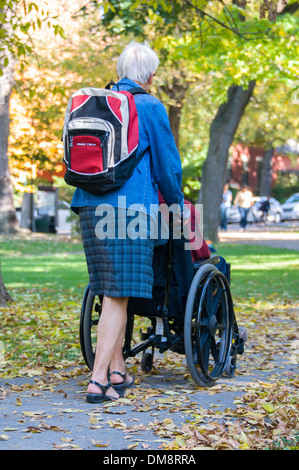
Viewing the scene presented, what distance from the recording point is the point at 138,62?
4836 millimetres

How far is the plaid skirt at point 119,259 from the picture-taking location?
181 inches

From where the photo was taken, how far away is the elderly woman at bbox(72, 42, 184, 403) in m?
4.59

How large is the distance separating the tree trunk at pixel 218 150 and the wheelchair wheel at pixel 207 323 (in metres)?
16.7

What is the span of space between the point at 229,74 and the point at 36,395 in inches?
590

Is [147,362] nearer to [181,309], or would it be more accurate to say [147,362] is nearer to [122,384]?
[122,384]

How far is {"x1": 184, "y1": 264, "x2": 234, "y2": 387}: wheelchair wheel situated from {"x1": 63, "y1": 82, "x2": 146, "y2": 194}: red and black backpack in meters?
0.90

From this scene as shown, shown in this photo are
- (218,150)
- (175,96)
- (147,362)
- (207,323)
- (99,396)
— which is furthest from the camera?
(175,96)

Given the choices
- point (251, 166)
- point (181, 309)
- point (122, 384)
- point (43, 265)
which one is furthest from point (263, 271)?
point (251, 166)

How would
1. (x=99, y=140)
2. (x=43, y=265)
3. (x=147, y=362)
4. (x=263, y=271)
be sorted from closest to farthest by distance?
1. (x=99, y=140)
2. (x=147, y=362)
3. (x=263, y=271)
4. (x=43, y=265)

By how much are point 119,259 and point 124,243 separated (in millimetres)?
98

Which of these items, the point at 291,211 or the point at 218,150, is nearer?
the point at 218,150

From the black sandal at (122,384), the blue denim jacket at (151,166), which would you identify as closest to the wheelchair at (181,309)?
the black sandal at (122,384)

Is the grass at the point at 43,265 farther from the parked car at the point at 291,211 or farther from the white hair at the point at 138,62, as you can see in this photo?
the parked car at the point at 291,211
